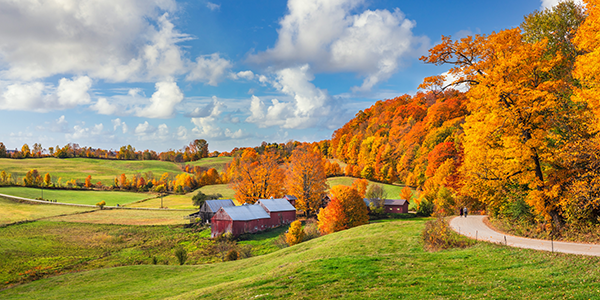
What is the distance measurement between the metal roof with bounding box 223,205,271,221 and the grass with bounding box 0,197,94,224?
38812 millimetres

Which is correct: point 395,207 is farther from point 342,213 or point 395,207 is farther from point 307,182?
point 342,213

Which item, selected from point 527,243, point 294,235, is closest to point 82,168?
point 294,235

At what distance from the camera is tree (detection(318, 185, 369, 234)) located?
3912 centimetres

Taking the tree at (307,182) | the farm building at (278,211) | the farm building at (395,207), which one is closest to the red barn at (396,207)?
the farm building at (395,207)

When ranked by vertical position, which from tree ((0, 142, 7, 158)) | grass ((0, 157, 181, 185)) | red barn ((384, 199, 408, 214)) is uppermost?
tree ((0, 142, 7, 158))

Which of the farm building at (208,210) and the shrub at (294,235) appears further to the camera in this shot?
the farm building at (208,210)

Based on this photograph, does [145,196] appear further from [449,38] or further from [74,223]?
[449,38]

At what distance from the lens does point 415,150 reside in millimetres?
82562

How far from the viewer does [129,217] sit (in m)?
62.5

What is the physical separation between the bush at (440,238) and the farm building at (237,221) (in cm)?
3336

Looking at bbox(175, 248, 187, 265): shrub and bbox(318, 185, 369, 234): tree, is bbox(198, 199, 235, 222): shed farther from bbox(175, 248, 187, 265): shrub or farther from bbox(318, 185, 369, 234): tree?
bbox(318, 185, 369, 234): tree

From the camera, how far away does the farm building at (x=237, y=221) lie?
47.0m

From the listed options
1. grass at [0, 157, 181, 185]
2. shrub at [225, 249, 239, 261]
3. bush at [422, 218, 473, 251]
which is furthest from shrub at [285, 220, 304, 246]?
grass at [0, 157, 181, 185]

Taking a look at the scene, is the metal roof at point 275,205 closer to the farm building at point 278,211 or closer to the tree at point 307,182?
the farm building at point 278,211
